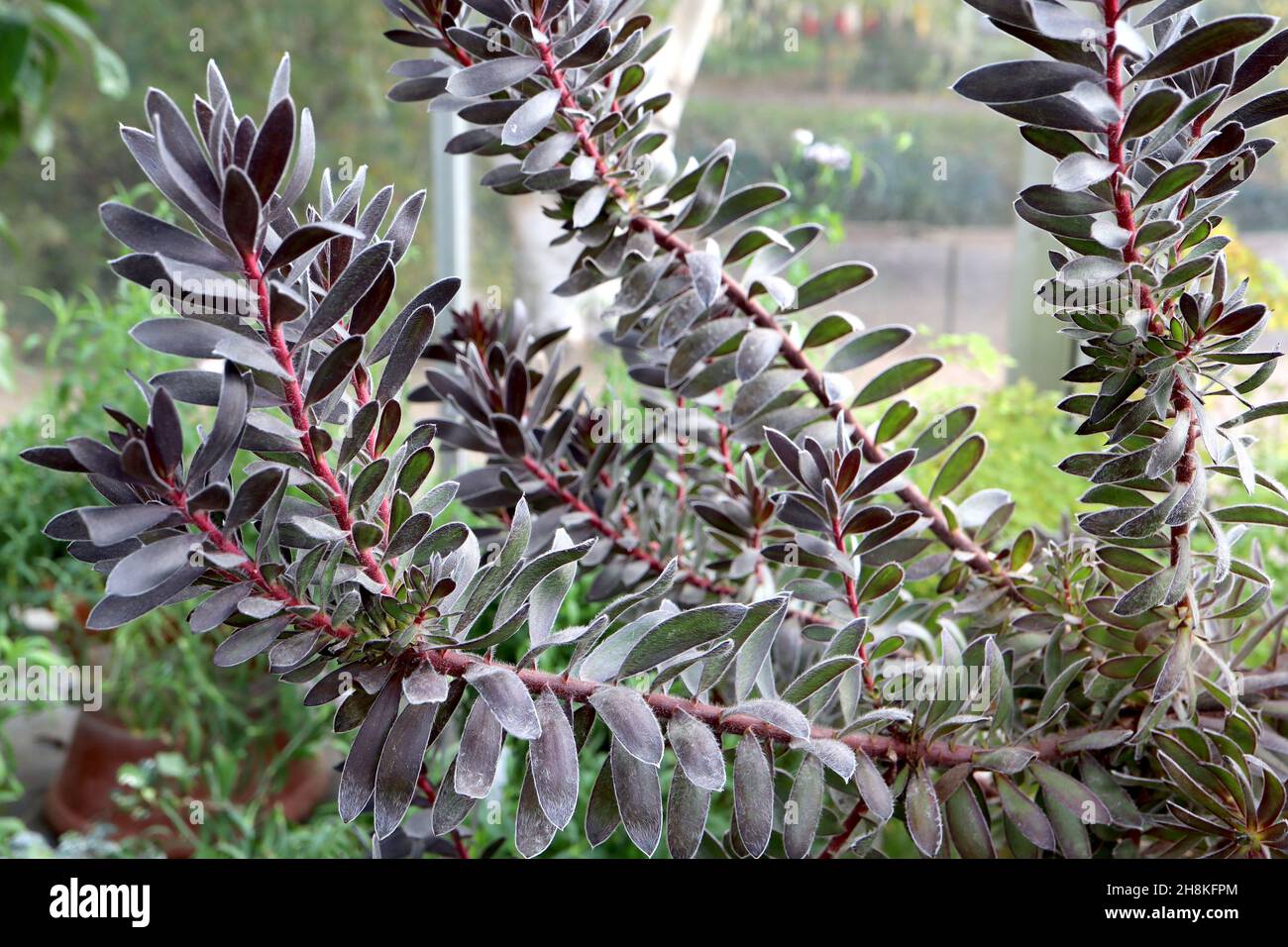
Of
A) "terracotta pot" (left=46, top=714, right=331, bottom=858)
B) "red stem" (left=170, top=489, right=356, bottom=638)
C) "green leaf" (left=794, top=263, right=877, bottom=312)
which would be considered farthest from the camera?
"terracotta pot" (left=46, top=714, right=331, bottom=858)

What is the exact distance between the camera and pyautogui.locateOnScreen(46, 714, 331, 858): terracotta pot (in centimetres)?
135

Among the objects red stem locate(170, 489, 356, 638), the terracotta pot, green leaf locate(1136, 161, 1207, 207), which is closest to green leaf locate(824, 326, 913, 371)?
green leaf locate(1136, 161, 1207, 207)

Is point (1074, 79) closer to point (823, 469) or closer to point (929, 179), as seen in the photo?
point (823, 469)

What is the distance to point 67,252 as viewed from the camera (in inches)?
90.0

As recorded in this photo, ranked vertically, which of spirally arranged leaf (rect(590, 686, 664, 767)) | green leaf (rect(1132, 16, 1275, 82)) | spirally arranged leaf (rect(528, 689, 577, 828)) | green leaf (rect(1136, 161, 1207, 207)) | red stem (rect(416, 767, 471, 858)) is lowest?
red stem (rect(416, 767, 471, 858))

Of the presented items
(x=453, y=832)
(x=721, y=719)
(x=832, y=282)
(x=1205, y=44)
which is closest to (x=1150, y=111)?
(x=1205, y=44)

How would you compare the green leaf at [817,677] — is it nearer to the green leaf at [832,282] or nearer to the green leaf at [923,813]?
the green leaf at [923,813]

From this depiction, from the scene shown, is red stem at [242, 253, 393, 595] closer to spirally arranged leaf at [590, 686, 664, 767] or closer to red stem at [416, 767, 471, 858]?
spirally arranged leaf at [590, 686, 664, 767]

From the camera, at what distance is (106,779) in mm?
1360

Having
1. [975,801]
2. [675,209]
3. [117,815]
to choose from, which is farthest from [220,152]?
[117,815]

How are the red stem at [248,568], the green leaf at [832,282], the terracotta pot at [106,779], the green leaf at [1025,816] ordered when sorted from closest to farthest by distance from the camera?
1. the red stem at [248,568]
2. the green leaf at [1025,816]
3. the green leaf at [832,282]
4. the terracotta pot at [106,779]

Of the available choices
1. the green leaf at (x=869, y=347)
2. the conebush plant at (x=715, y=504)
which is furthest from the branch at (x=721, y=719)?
the green leaf at (x=869, y=347)

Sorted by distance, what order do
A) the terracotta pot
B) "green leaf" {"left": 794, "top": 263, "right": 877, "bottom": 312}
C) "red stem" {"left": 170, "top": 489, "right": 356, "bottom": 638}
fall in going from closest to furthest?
"red stem" {"left": 170, "top": 489, "right": 356, "bottom": 638}, "green leaf" {"left": 794, "top": 263, "right": 877, "bottom": 312}, the terracotta pot

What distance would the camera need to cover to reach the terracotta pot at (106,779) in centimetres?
135
